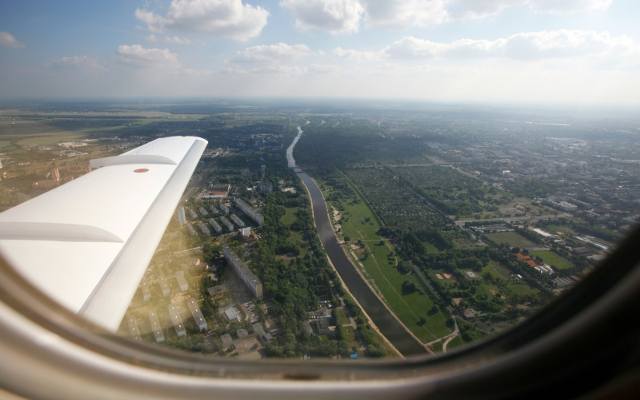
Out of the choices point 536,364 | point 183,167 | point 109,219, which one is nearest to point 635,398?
point 536,364

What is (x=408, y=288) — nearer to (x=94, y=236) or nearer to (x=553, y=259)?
(x=553, y=259)

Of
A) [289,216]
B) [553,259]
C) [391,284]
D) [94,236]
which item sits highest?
[94,236]

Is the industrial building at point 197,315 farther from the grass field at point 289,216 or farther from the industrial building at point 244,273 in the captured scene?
the grass field at point 289,216

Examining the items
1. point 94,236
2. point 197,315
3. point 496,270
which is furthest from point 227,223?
point 94,236

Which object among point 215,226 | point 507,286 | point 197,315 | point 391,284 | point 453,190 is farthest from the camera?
point 453,190

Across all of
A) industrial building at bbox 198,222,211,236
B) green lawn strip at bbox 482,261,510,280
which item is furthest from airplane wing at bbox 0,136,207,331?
green lawn strip at bbox 482,261,510,280

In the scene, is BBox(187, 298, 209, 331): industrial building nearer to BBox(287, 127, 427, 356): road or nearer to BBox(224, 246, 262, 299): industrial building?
BBox(224, 246, 262, 299): industrial building

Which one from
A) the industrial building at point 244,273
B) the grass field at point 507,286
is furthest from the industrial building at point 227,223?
the grass field at point 507,286

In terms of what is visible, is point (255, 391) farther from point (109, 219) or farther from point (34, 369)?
point (109, 219)
